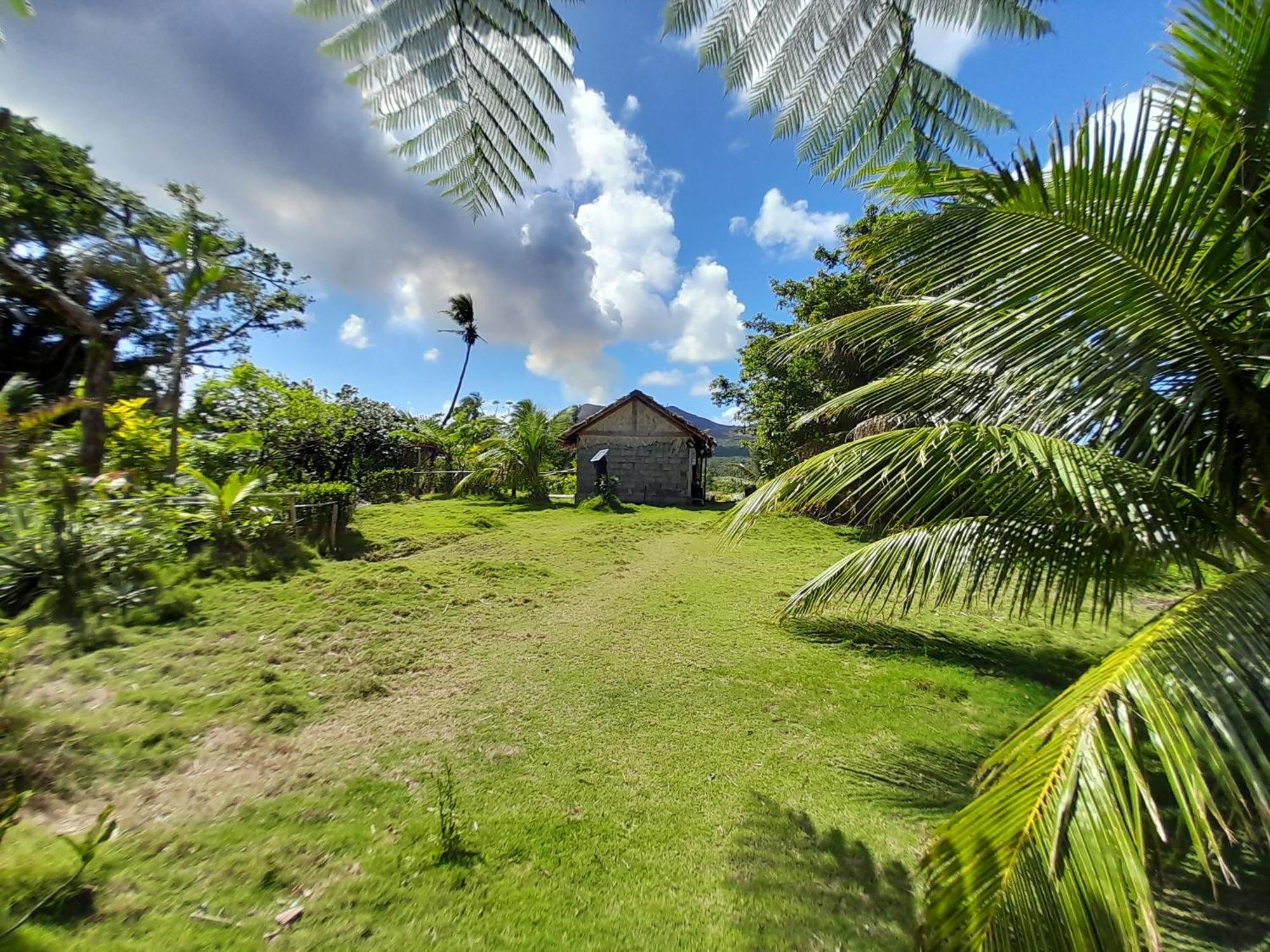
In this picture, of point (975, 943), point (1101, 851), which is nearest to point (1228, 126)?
point (1101, 851)

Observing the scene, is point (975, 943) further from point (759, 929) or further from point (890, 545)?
point (890, 545)

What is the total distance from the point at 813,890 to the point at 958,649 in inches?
180

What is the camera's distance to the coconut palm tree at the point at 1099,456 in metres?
1.32

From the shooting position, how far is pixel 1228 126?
1884mm

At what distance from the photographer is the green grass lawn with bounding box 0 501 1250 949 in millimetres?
2271

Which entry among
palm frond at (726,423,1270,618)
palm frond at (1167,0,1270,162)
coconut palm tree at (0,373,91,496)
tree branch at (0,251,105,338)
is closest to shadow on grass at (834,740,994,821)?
palm frond at (726,423,1270,618)

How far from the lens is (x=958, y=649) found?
5.97 meters

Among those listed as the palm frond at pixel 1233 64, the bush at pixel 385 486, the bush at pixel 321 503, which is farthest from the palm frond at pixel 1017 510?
the bush at pixel 385 486

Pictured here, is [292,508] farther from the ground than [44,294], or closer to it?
closer to it

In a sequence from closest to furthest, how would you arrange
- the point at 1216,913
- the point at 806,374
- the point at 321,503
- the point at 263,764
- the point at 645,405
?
the point at 1216,913 → the point at 263,764 → the point at 321,503 → the point at 806,374 → the point at 645,405

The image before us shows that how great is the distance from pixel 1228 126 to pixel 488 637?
6.50 meters

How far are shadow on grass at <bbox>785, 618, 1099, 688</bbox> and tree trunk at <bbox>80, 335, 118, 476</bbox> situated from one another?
10.4 metres

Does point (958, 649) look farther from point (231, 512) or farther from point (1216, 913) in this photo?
point (231, 512)

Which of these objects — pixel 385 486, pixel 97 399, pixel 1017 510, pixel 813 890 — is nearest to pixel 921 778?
pixel 813 890
